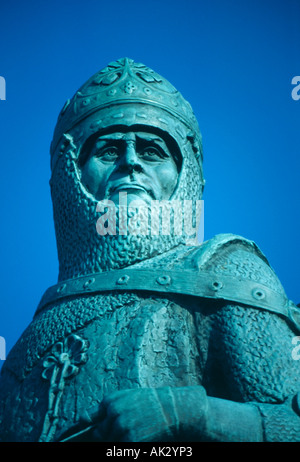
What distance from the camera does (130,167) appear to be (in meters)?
4.71

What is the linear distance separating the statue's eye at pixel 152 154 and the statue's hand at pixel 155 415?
2494 mm

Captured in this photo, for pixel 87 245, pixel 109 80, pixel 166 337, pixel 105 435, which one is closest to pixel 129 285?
pixel 166 337

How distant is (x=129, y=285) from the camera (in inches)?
155

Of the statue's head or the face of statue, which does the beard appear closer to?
the statue's head

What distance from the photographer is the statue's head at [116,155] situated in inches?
184

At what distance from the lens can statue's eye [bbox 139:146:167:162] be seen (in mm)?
4965

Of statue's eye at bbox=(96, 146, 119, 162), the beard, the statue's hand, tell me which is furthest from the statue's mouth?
the statue's hand

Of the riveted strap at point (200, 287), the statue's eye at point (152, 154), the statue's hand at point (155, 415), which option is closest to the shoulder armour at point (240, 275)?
the riveted strap at point (200, 287)

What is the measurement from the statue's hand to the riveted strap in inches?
36.8

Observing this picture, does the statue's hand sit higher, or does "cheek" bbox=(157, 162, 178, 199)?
"cheek" bbox=(157, 162, 178, 199)

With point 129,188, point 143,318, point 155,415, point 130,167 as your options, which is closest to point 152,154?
point 130,167

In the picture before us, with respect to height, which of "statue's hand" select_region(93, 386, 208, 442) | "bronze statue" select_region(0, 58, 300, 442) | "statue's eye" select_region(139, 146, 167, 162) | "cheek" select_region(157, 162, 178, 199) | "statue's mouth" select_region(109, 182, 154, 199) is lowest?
"statue's hand" select_region(93, 386, 208, 442)
